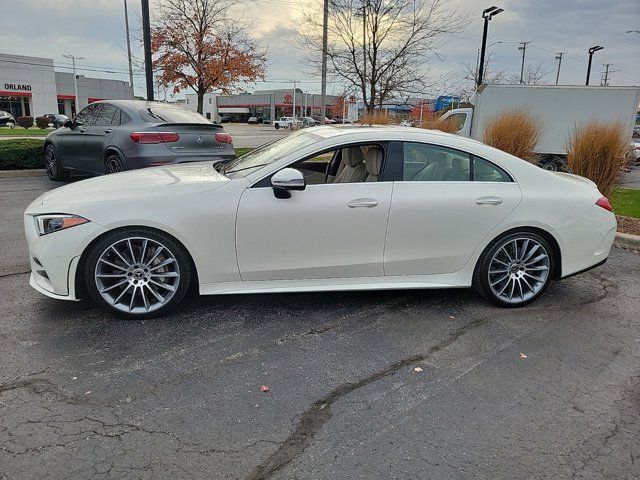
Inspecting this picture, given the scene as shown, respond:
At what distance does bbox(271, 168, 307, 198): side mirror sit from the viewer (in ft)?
12.1

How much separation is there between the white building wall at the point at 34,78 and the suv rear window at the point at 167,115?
5830 cm

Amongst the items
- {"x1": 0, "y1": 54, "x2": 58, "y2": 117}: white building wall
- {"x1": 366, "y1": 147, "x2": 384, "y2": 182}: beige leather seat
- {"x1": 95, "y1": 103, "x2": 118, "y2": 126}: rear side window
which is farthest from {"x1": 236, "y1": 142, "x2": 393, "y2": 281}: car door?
{"x1": 0, "y1": 54, "x2": 58, "y2": 117}: white building wall

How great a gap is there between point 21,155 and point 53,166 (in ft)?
4.87

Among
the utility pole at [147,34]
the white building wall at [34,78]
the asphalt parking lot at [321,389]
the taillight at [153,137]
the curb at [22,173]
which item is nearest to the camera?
the asphalt parking lot at [321,389]

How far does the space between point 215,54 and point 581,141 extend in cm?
1154

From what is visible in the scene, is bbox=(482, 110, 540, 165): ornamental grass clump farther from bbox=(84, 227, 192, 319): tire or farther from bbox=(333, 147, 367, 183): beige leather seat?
bbox=(84, 227, 192, 319): tire

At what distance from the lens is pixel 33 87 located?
5728 centimetres

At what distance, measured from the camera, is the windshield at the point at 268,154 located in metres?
4.11

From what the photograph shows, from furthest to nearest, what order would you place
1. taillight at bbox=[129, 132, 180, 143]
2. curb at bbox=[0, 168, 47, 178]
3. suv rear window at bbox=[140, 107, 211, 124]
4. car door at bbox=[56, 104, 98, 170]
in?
curb at bbox=[0, 168, 47, 178]
car door at bbox=[56, 104, 98, 170]
suv rear window at bbox=[140, 107, 211, 124]
taillight at bbox=[129, 132, 180, 143]

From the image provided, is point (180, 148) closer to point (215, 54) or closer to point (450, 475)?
point (450, 475)

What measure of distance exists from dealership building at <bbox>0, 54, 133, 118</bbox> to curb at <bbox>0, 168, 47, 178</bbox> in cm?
4484

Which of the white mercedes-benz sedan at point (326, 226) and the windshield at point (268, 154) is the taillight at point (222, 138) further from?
the white mercedes-benz sedan at point (326, 226)

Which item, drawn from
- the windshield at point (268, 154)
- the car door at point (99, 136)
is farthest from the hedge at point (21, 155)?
the windshield at point (268, 154)

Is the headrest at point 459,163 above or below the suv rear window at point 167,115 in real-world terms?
below
